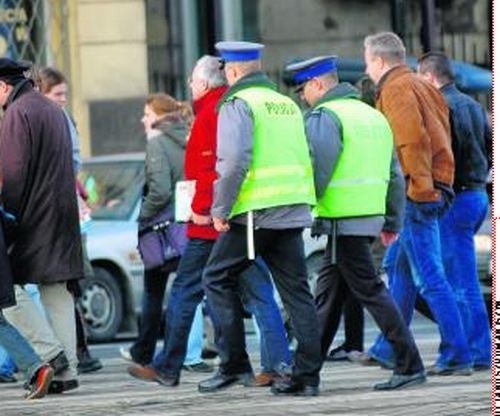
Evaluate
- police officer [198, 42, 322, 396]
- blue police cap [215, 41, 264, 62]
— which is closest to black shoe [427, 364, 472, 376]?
police officer [198, 42, 322, 396]

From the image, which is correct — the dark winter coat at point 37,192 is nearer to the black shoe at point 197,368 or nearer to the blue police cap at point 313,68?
the blue police cap at point 313,68

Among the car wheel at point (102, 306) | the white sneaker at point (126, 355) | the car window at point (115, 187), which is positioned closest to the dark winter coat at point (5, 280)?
the white sneaker at point (126, 355)

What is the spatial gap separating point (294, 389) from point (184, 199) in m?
1.48

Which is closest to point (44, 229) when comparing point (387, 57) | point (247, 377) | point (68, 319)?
point (68, 319)

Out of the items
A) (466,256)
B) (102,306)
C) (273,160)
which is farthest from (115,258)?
(273,160)

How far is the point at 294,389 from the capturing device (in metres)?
11.8

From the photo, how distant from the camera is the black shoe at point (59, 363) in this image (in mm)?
12156

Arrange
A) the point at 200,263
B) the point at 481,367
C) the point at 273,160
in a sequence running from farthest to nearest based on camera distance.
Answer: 1. the point at 481,367
2. the point at 200,263
3. the point at 273,160

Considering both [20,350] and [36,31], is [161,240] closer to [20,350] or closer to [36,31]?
[20,350]

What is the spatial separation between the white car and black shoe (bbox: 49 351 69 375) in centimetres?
454

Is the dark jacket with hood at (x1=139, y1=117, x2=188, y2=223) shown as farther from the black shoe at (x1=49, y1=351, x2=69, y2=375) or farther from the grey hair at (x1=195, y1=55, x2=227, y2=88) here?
the black shoe at (x1=49, y1=351, x2=69, y2=375)

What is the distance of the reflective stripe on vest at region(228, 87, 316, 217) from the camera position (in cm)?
1155

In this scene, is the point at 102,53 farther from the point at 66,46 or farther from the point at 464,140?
the point at 464,140

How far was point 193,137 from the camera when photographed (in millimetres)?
12297
